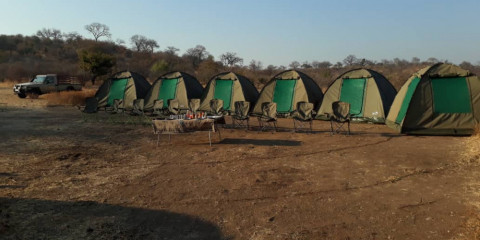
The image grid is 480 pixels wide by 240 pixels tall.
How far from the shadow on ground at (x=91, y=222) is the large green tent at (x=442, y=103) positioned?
25.1 ft

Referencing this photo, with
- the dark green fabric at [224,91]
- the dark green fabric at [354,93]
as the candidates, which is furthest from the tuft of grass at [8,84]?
the dark green fabric at [354,93]

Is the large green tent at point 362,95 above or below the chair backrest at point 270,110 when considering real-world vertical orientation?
above

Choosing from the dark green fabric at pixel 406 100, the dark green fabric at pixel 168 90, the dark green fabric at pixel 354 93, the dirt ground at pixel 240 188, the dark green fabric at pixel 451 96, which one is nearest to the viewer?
the dirt ground at pixel 240 188

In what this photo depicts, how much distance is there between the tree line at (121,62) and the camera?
3469cm

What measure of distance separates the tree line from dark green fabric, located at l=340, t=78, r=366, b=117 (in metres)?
15.5

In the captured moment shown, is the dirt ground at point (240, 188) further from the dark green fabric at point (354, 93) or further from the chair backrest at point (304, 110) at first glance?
the dark green fabric at point (354, 93)

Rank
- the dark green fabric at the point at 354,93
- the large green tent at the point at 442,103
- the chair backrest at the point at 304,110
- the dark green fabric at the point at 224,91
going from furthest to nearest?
the dark green fabric at the point at 224,91, the dark green fabric at the point at 354,93, the chair backrest at the point at 304,110, the large green tent at the point at 442,103

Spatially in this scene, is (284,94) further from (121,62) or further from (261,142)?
(121,62)

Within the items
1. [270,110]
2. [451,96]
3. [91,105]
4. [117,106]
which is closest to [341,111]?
[270,110]

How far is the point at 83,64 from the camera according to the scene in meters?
28.2

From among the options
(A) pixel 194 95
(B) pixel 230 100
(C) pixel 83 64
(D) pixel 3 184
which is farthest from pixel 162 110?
(C) pixel 83 64

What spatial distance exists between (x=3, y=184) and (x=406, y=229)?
5.82 m

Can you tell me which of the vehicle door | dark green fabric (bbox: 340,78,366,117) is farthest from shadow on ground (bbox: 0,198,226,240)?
the vehicle door

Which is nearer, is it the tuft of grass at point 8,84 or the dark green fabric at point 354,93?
the dark green fabric at point 354,93
